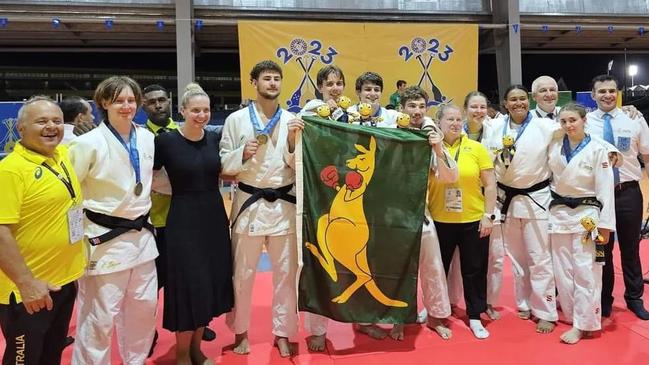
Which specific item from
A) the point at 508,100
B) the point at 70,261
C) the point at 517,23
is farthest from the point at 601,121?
the point at 517,23

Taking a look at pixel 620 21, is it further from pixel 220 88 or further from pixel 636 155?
pixel 220 88

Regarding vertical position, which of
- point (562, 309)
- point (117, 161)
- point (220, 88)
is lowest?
point (562, 309)

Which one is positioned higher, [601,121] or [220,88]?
[220,88]

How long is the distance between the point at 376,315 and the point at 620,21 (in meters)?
9.47

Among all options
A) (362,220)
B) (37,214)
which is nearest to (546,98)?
(362,220)

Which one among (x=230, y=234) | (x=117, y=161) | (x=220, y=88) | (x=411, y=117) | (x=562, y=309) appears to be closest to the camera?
(x=117, y=161)

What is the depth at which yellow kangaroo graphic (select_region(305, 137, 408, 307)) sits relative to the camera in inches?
106

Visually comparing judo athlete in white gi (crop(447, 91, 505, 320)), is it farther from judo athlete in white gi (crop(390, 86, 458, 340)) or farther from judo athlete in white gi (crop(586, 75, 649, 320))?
judo athlete in white gi (crop(586, 75, 649, 320))

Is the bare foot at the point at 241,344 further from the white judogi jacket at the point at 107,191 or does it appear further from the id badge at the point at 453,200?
the id badge at the point at 453,200

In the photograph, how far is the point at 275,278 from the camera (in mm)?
2730

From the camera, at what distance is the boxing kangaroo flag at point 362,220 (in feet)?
8.81

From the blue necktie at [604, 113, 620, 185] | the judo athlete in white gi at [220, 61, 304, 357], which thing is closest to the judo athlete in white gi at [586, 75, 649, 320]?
the blue necktie at [604, 113, 620, 185]

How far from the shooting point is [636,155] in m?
3.19

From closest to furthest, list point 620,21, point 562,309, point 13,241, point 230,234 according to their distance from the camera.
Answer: point 13,241 → point 230,234 → point 562,309 → point 620,21
